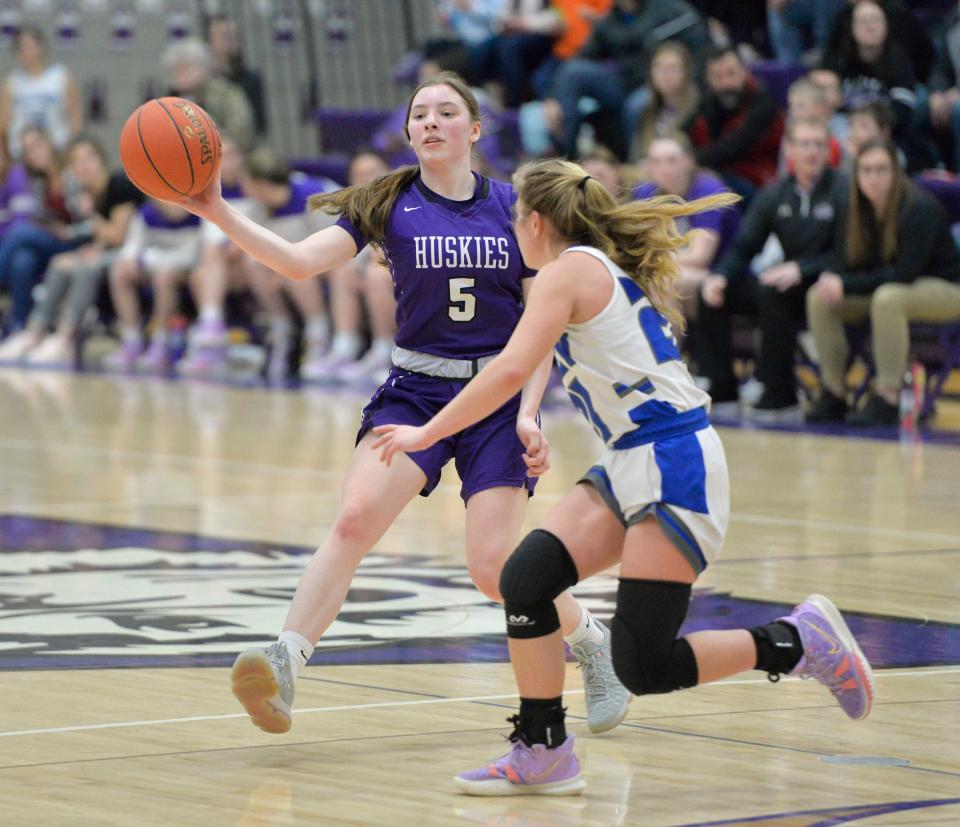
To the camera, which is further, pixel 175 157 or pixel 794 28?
pixel 794 28

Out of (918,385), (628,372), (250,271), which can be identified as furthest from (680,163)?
(628,372)

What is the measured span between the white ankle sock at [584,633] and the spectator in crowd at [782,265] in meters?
6.95

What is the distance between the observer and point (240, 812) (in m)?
3.60

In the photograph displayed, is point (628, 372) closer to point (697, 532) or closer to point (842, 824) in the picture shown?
point (697, 532)

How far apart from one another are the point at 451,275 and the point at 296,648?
3.37ft

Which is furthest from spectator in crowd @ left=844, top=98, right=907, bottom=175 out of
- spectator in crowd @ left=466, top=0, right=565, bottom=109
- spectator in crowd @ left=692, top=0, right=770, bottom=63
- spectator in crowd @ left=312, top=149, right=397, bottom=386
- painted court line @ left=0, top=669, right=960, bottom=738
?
painted court line @ left=0, top=669, right=960, bottom=738

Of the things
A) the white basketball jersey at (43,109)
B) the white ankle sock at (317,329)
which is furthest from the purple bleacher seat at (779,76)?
the white basketball jersey at (43,109)

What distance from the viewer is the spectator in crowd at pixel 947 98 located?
41.0 ft

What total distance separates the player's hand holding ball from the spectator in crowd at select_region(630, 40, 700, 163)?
8.54 m

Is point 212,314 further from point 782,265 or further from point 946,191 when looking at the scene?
point 946,191

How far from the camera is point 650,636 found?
150 inches

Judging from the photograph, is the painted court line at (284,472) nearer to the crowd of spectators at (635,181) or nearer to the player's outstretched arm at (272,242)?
the crowd of spectators at (635,181)

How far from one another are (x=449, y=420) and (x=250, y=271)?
1112cm

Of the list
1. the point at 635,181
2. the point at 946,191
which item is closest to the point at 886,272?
the point at 946,191
